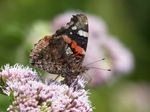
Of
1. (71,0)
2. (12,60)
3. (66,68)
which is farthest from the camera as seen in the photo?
(71,0)

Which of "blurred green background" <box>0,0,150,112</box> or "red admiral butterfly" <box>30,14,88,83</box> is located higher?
"blurred green background" <box>0,0,150,112</box>

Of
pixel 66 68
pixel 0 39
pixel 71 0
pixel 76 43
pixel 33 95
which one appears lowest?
pixel 33 95

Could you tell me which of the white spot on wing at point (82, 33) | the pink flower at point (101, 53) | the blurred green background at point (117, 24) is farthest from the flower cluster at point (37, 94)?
the blurred green background at point (117, 24)

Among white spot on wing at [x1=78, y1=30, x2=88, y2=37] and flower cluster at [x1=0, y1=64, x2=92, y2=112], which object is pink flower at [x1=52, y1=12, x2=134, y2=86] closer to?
white spot on wing at [x1=78, y1=30, x2=88, y2=37]

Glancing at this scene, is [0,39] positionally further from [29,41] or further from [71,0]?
[71,0]

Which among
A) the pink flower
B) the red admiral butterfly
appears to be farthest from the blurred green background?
the red admiral butterfly

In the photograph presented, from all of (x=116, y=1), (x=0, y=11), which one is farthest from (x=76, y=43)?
(x=116, y=1)
